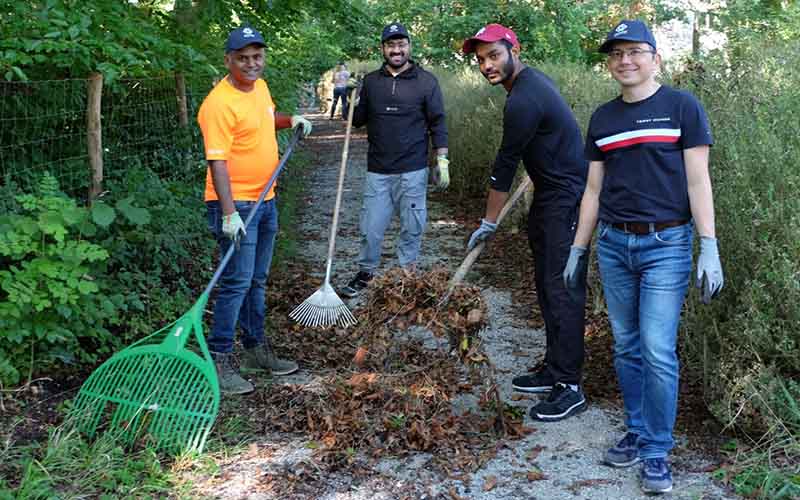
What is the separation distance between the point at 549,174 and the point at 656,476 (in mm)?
1654

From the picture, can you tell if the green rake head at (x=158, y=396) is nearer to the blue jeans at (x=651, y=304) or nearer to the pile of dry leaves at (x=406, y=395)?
the pile of dry leaves at (x=406, y=395)

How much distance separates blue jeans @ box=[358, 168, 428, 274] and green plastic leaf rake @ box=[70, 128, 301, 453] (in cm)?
263

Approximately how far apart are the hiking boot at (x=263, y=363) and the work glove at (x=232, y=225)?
86 centimetres

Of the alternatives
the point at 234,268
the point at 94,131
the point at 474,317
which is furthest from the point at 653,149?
the point at 94,131

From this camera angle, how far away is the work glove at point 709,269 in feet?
10.9

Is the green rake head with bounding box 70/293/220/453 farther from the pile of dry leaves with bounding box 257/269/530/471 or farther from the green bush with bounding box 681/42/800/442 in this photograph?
the green bush with bounding box 681/42/800/442

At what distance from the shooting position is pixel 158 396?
3969mm

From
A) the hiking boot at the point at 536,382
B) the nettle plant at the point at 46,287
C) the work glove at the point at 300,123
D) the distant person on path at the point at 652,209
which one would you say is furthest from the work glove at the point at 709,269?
the nettle plant at the point at 46,287

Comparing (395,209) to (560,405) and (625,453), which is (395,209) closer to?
(560,405)

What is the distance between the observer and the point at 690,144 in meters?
3.29

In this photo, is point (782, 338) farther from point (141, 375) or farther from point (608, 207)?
point (141, 375)

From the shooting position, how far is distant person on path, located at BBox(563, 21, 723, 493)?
131 inches

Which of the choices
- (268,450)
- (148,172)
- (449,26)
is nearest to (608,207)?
(268,450)

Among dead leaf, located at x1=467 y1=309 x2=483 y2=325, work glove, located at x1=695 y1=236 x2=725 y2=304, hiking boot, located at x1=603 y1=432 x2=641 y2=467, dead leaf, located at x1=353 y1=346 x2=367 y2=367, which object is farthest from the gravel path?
work glove, located at x1=695 y1=236 x2=725 y2=304
